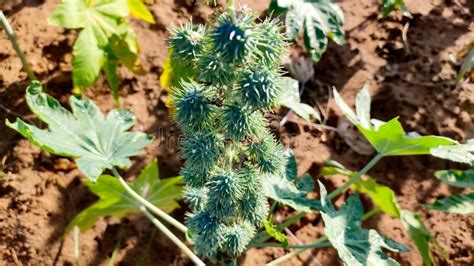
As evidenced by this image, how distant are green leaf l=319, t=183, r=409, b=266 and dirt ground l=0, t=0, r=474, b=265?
0.45 m

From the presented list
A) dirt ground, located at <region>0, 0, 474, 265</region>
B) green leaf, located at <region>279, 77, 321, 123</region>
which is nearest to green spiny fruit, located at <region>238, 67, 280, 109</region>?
green leaf, located at <region>279, 77, 321, 123</region>

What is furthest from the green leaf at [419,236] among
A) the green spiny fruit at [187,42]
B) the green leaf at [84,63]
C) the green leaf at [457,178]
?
the green leaf at [84,63]

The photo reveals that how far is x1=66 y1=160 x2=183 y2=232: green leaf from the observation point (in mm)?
2261

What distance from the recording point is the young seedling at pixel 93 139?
202 cm

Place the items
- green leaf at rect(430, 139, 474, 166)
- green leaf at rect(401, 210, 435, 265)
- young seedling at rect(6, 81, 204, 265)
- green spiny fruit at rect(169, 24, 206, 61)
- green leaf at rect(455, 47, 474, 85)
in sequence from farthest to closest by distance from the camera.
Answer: green leaf at rect(455, 47, 474, 85)
green leaf at rect(401, 210, 435, 265)
green leaf at rect(430, 139, 474, 166)
young seedling at rect(6, 81, 204, 265)
green spiny fruit at rect(169, 24, 206, 61)

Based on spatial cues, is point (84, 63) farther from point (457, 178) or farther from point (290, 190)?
point (457, 178)

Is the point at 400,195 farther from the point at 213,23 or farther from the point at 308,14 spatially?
the point at 213,23

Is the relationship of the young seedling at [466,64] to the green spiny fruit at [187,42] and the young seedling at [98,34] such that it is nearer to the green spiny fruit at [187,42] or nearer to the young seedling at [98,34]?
the young seedling at [98,34]

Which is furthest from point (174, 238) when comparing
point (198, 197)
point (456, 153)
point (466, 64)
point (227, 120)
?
point (466, 64)

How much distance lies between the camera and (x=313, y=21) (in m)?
2.58

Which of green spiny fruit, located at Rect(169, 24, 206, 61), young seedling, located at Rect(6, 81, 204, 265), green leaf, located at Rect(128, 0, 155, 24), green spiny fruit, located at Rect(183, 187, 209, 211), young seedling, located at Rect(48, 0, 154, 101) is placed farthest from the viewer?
green leaf, located at Rect(128, 0, 155, 24)

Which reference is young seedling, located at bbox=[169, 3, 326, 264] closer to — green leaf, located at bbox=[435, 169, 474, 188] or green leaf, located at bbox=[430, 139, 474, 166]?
green leaf, located at bbox=[430, 139, 474, 166]

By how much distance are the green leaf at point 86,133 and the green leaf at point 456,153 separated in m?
1.05

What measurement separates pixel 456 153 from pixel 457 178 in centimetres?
19
